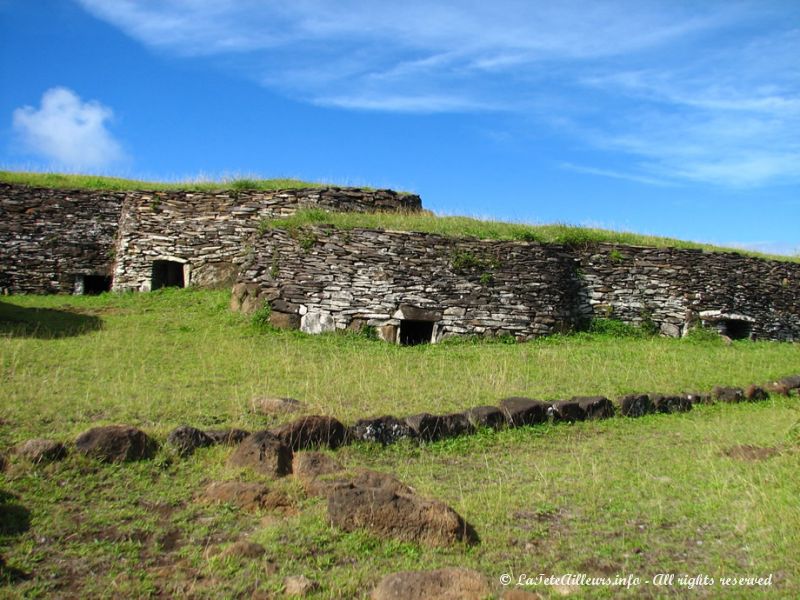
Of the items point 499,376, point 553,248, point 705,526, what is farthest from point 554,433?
point 553,248

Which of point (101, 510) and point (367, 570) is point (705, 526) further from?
point (101, 510)

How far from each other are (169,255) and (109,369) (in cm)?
1010

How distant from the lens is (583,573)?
6113 millimetres

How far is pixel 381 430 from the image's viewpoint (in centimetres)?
961

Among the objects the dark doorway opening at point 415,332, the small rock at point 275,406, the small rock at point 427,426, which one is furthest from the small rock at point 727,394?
the small rock at point 275,406

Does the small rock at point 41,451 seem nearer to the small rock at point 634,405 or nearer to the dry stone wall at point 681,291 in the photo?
the small rock at point 634,405

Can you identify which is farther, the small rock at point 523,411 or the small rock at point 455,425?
the small rock at point 523,411

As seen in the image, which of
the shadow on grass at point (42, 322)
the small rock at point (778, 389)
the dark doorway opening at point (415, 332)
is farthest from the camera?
the dark doorway opening at point (415, 332)

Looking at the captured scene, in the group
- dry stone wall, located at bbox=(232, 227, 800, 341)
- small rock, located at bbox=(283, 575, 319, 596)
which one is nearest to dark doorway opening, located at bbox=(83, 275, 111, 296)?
dry stone wall, located at bbox=(232, 227, 800, 341)

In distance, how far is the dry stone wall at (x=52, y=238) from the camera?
2125 cm

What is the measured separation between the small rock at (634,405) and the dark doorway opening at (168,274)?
587 inches

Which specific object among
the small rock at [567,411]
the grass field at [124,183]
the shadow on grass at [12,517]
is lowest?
the shadow on grass at [12,517]

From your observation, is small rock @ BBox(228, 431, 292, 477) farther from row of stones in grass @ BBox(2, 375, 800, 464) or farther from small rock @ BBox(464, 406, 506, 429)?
small rock @ BBox(464, 406, 506, 429)

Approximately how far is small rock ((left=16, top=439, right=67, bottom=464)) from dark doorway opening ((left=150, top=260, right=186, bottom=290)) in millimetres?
14435
